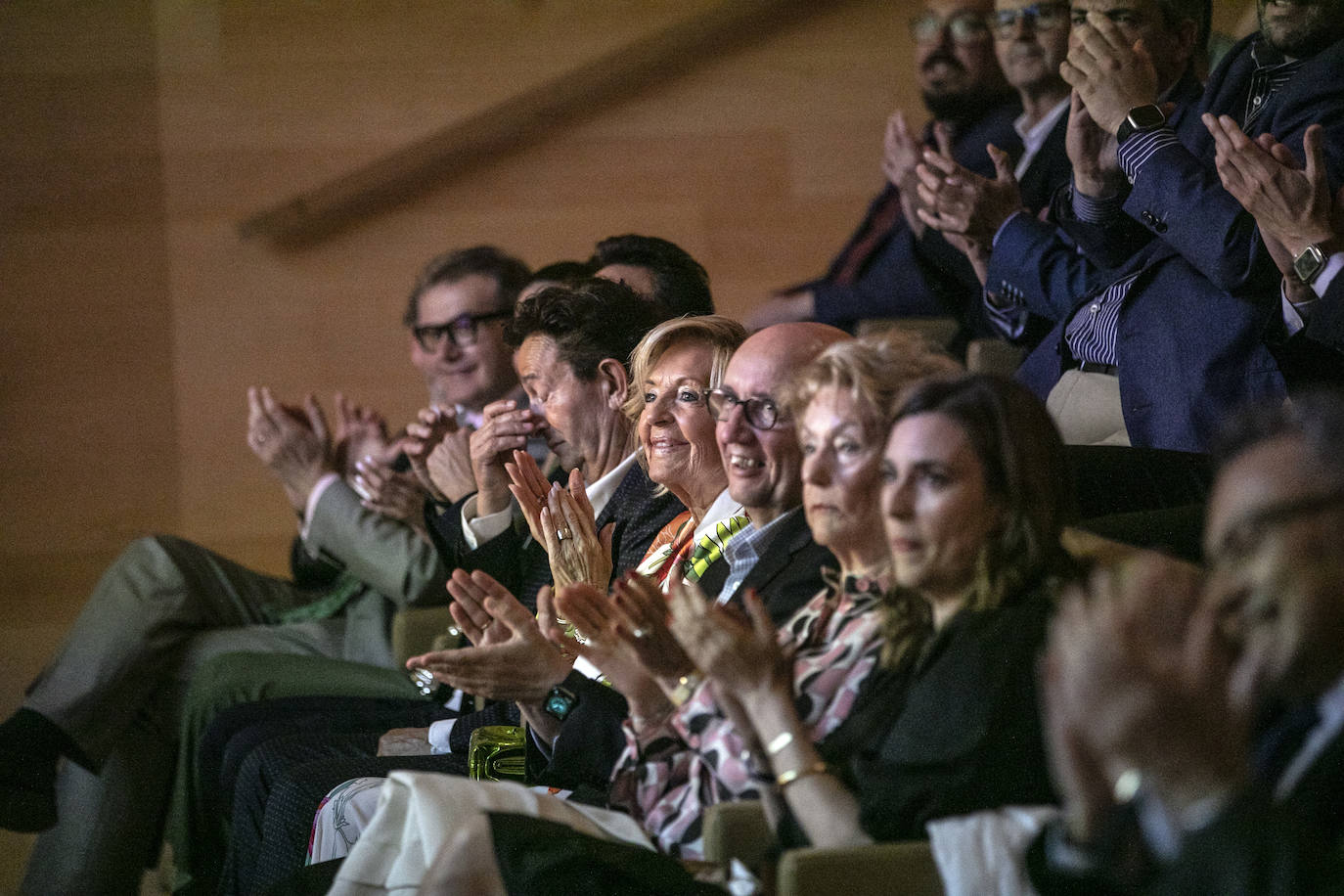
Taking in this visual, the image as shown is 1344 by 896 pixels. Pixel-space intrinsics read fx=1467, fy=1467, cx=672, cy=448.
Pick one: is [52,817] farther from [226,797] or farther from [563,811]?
[563,811]

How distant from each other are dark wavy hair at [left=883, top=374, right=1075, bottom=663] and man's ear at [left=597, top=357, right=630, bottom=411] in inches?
46.4

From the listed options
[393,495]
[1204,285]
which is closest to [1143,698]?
[1204,285]

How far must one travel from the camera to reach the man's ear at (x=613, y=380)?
2.56 m

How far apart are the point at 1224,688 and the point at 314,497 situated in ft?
8.65

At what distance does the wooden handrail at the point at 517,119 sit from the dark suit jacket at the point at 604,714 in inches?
123

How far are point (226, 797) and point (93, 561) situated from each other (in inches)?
82.1

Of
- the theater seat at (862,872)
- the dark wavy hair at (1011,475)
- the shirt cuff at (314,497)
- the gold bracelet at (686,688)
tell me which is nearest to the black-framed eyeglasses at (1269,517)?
the dark wavy hair at (1011,475)

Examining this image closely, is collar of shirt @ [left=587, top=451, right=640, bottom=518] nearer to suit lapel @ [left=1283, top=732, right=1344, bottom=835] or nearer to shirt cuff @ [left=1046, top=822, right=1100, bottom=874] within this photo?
shirt cuff @ [left=1046, top=822, right=1100, bottom=874]

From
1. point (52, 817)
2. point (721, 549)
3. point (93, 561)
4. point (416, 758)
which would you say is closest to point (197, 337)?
point (93, 561)

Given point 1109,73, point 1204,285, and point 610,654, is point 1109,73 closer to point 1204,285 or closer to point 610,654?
point 1204,285

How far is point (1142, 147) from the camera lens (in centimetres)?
224

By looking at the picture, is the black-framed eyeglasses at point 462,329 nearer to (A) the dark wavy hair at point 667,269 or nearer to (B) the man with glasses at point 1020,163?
(A) the dark wavy hair at point 667,269

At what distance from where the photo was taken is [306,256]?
4.72 meters

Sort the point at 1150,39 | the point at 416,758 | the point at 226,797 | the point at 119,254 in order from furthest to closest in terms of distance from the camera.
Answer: the point at 119,254 < the point at 226,797 < the point at 1150,39 < the point at 416,758
